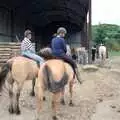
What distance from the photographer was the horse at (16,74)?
11953 millimetres

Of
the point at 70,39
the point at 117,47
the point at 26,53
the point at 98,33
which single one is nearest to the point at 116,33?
the point at 117,47

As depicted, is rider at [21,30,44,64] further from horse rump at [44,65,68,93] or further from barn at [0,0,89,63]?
barn at [0,0,89,63]

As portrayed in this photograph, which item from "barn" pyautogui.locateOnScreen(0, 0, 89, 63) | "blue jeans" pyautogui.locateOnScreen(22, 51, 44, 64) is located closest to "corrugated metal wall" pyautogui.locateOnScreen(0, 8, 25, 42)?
"barn" pyautogui.locateOnScreen(0, 0, 89, 63)

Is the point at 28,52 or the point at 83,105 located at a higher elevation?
the point at 28,52

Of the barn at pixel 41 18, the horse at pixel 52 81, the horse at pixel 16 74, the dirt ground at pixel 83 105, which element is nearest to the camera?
the horse at pixel 52 81

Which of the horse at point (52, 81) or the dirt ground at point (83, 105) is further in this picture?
the dirt ground at point (83, 105)

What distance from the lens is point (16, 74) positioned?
472 inches

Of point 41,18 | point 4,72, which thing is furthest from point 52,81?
point 41,18

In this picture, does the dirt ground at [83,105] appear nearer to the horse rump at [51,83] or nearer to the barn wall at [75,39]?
the horse rump at [51,83]

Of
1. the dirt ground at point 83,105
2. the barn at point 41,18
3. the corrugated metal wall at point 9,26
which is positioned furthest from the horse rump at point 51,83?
the corrugated metal wall at point 9,26

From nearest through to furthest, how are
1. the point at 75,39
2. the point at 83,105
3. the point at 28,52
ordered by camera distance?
the point at 28,52
the point at 83,105
the point at 75,39

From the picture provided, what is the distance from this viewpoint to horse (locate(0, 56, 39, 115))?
1195 cm

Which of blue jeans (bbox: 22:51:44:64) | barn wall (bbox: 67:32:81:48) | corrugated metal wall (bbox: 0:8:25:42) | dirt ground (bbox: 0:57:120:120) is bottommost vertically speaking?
Result: dirt ground (bbox: 0:57:120:120)

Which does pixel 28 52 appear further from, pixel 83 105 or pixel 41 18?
pixel 41 18
